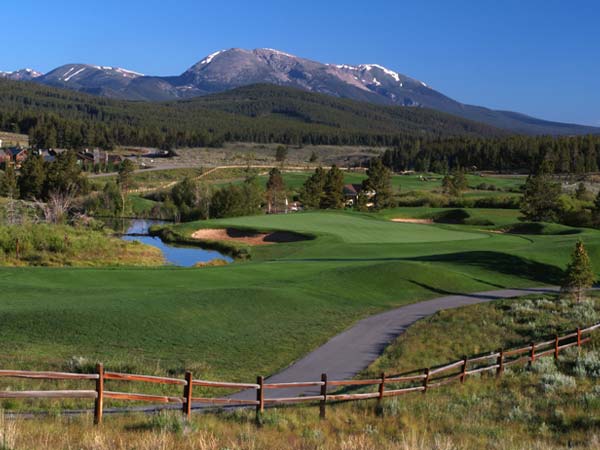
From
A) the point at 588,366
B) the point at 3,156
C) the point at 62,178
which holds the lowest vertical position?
the point at 588,366

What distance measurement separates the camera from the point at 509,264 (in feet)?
145

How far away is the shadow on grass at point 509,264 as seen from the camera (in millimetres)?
42628

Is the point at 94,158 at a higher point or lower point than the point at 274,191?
higher

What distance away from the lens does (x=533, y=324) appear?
28953 millimetres

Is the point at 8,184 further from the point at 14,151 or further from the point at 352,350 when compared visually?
the point at 352,350

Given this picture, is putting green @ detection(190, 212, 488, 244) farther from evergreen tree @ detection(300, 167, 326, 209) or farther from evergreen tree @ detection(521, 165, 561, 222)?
evergreen tree @ detection(300, 167, 326, 209)

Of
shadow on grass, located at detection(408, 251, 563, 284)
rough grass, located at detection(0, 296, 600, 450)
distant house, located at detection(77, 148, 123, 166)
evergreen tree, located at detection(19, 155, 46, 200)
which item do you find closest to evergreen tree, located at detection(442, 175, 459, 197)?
evergreen tree, located at detection(19, 155, 46, 200)

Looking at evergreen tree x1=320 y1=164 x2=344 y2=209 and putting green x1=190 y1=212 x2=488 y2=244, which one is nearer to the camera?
putting green x1=190 y1=212 x2=488 y2=244

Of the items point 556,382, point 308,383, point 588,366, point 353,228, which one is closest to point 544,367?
point 588,366

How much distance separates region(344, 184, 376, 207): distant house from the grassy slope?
53695mm

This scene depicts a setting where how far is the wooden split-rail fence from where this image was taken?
11430 mm

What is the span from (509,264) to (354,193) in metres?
82.4

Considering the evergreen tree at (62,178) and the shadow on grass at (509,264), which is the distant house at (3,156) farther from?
the shadow on grass at (509,264)

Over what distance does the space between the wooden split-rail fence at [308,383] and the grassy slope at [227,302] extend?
410cm
